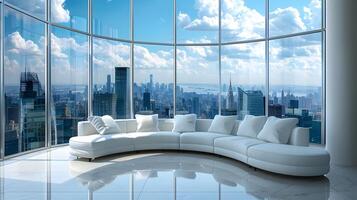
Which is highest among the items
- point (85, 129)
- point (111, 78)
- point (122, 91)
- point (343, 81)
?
point (111, 78)

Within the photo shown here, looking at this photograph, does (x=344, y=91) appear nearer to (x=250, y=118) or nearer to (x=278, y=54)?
(x=250, y=118)

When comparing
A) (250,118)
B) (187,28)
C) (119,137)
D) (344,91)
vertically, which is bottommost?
(119,137)

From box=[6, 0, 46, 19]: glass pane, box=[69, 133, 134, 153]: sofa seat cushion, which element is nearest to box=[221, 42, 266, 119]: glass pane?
box=[69, 133, 134, 153]: sofa seat cushion

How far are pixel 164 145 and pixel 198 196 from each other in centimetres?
294

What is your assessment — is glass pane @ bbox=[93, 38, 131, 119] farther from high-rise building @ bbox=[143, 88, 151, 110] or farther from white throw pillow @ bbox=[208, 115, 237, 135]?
white throw pillow @ bbox=[208, 115, 237, 135]

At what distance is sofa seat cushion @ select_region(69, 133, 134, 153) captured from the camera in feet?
19.1

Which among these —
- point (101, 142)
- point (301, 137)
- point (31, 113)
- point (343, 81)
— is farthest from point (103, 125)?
point (343, 81)

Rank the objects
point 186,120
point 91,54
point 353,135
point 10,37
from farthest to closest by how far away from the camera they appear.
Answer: point 91,54 → point 186,120 → point 10,37 → point 353,135

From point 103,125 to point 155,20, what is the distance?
3.70 meters

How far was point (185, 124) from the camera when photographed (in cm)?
724

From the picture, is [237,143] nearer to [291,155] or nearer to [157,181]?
[291,155]

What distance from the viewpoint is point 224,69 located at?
8.52 meters

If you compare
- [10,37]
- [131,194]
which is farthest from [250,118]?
[10,37]

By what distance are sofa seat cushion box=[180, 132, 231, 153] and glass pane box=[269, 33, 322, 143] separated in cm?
221
